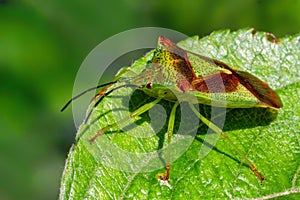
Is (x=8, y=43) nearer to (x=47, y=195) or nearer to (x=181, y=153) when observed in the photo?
(x=47, y=195)

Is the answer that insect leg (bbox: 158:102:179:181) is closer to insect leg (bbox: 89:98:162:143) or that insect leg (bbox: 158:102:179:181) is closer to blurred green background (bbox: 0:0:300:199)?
insect leg (bbox: 89:98:162:143)

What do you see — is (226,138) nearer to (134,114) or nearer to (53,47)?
(134,114)

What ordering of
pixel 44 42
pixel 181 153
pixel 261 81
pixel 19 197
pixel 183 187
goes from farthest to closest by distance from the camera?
pixel 44 42 → pixel 19 197 → pixel 261 81 → pixel 181 153 → pixel 183 187

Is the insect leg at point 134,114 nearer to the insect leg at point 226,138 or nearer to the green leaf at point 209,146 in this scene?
the green leaf at point 209,146

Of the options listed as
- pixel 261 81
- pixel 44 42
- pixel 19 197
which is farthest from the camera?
pixel 44 42

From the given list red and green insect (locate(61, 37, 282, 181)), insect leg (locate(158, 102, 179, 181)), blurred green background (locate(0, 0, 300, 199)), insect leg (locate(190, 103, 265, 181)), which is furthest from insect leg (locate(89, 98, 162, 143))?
blurred green background (locate(0, 0, 300, 199))

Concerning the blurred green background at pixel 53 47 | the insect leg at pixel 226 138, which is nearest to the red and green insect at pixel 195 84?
the insect leg at pixel 226 138

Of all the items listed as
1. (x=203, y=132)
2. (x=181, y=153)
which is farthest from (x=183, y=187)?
(x=203, y=132)
